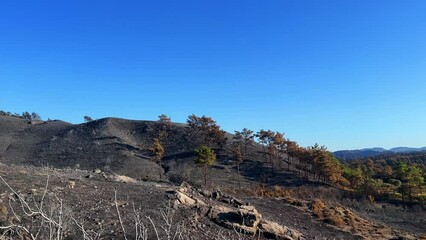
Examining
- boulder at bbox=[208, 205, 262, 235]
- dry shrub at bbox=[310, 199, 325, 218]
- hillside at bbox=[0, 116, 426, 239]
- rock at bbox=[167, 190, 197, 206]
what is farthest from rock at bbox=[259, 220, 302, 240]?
dry shrub at bbox=[310, 199, 325, 218]

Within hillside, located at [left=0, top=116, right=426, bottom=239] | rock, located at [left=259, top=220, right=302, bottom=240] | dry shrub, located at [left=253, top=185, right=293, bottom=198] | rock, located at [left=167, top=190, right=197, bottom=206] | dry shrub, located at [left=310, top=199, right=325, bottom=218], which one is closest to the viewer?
hillside, located at [left=0, top=116, right=426, bottom=239]

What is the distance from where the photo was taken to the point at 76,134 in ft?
239

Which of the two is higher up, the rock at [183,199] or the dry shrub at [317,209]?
the rock at [183,199]

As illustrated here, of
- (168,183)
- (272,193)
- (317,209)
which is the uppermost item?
(168,183)

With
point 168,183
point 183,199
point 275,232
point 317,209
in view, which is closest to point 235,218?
point 275,232

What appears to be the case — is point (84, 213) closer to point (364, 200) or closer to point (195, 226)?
point (195, 226)

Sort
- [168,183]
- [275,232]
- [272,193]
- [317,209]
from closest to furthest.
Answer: [275,232] → [317,209] → [168,183] → [272,193]

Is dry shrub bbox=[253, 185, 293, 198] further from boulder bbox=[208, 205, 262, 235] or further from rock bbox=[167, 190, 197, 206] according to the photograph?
boulder bbox=[208, 205, 262, 235]

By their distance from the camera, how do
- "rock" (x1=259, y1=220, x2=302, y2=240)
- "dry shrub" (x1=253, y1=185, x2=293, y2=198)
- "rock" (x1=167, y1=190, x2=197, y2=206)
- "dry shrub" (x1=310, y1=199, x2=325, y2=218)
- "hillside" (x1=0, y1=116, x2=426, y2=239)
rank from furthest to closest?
"dry shrub" (x1=253, y1=185, x2=293, y2=198)
"dry shrub" (x1=310, y1=199, x2=325, y2=218)
"rock" (x1=167, y1=190, x2=197, y2=206)
"rock" (x1=259, y1=220, x2=302, y2=240)
"hillside" (x1=0, y1=116, x2=426, y2=239)

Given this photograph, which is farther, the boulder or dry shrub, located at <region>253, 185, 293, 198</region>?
dry shrub, located at <region>253, 185, 293, 198</region>

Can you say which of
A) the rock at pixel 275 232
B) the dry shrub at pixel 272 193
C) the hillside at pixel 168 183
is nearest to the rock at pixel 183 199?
the hillside at pixel 168 183

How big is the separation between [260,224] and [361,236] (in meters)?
7.79

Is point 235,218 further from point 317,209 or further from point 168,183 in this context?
point 168,183

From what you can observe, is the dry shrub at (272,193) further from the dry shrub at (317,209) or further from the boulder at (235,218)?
the boulder at (235,218)
